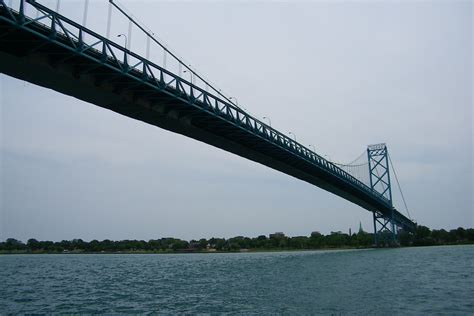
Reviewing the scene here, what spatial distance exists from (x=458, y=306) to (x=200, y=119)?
2618 centimetres

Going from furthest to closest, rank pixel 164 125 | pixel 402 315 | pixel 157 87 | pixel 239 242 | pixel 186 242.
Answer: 1. pixel 186 242
2. pixel 239 242
3. pixel 164 125
4. pixel 157 87
5. pixel 402 315

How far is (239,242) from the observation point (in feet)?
452

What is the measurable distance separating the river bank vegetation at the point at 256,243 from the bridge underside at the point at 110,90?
2414 inches

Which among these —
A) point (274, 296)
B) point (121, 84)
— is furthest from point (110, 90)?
point (274, 296)

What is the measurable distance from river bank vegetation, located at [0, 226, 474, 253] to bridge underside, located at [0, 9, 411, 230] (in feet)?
201

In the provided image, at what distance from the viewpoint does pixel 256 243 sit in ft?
432

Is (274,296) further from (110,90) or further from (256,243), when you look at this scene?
(256,243)

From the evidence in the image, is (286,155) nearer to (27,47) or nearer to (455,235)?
(27,47)

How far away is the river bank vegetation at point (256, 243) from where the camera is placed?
326ft

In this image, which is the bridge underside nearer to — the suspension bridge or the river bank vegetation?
the suspension bridge

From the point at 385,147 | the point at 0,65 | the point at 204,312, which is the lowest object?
the point at 204,312

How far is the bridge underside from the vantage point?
70.5 ft

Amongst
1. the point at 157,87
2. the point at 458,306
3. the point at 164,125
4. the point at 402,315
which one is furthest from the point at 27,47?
the point at 458,306

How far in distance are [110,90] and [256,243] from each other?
11044 centimetres
